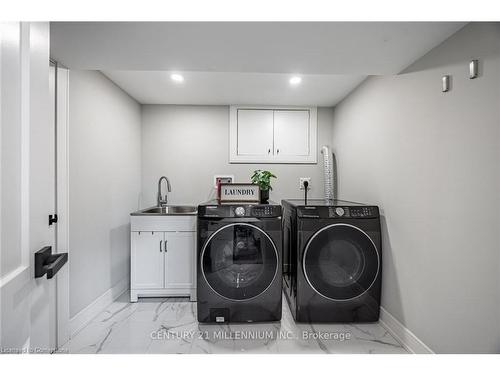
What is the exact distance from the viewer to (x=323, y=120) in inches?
119

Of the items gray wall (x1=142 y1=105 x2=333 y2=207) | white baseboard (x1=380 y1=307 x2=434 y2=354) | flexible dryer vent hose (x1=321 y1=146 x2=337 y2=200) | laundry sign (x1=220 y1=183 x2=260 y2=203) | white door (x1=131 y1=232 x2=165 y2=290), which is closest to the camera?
white baseboard (x1=380 y1=307 x2=434 y2=354)

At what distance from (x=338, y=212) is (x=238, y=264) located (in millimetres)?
869

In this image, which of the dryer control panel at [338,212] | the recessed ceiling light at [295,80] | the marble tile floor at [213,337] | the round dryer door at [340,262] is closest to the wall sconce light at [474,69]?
the dryer control panel at [338,212]

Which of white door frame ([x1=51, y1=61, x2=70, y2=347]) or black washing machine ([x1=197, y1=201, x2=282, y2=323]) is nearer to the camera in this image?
white door frame ([x1=51, y1=61, x2=70, y2=347])

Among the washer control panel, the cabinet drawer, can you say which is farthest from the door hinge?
the washer control panel

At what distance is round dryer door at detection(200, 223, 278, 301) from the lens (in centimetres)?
186

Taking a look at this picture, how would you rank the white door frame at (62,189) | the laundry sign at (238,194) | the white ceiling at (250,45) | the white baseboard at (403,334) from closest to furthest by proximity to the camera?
the white ceiling at (250,45), the white baseboard at (403,334), the white door frame at (62,189), the laundry sign at (238,194)

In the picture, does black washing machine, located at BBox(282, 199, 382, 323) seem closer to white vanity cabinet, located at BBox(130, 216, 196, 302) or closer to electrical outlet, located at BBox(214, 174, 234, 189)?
white vanity cabinet, located at BBox(130, 216, 196, 302)

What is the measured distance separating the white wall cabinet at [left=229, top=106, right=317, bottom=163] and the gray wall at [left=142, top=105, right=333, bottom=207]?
88 mm

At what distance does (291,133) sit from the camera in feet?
9.84

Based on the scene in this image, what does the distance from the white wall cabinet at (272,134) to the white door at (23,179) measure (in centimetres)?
228

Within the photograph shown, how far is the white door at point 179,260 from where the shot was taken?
2285 millimetres

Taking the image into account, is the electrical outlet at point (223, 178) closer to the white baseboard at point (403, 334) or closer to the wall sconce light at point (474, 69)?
the white baseboard at point (403, 334)
